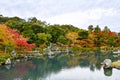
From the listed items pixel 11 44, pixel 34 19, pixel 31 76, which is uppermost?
pixel 34 19

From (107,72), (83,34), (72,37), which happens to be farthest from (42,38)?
(107,72)

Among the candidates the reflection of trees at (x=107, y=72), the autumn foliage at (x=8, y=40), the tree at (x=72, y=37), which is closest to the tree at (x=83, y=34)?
the tree at (x=72, y=37)

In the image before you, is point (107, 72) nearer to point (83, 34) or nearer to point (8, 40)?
point (8, 40)

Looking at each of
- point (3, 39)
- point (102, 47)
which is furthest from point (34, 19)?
point (3, 39)

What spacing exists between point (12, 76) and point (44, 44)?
2310cm

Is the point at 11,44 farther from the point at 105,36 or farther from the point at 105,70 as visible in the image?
the point at 105,36

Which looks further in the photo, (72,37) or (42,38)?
(72,37)

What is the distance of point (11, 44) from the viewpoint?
103 ft

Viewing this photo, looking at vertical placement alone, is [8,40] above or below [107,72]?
above

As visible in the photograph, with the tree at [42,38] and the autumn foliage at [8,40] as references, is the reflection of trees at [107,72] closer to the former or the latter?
the autumn foliage at [8,40]

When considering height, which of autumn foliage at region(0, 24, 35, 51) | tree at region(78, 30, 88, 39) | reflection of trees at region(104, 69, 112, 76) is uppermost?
tree at region(78, 30, 88, 39)

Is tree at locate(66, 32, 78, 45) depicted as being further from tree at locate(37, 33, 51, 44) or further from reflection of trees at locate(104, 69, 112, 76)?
reflection of trees at locate(104, 69, 112, 76)

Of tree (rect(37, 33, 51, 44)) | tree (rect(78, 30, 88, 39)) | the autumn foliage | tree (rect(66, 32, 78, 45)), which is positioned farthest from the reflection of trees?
tree (rect(78, 30, 88, 39))

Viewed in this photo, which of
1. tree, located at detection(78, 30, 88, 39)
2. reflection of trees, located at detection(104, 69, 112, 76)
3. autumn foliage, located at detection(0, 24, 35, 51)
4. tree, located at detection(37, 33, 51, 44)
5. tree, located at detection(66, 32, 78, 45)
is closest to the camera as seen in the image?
reflection of trees, located at detection(104, 69, 112, 76)
